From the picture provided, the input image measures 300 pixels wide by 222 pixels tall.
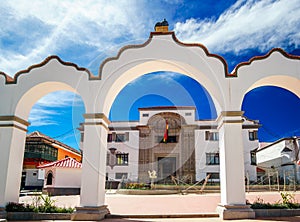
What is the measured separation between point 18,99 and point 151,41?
413 centimetres

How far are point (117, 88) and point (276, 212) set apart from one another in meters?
5.44

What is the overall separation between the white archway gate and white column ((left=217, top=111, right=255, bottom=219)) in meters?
0.02

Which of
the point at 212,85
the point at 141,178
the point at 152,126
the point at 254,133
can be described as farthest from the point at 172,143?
the point at 212,85

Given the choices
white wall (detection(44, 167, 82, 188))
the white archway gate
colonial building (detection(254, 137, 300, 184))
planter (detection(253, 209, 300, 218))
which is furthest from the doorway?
planter (detection(253, 209, 300, 218))

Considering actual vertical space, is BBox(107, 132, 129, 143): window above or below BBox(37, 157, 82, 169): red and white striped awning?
above

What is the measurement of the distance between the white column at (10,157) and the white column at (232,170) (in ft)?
18.4

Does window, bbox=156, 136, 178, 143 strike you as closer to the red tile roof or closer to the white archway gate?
the red tile roof

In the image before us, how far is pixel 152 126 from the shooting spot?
85.2ft

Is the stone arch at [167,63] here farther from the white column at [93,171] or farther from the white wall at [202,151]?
the white wall at [202,151]

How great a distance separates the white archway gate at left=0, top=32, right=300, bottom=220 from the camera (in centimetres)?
722

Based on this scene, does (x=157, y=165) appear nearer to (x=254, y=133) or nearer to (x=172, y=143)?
(x=172, y=143)

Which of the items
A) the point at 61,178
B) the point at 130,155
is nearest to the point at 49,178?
the point at 61,178

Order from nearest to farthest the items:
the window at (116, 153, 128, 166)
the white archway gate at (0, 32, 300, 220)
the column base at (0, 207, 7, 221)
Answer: the column base at (0, 207, 7, 221), the white archway gate at (0, 32, 300, 220), the window at (116, 153, 128, 166)

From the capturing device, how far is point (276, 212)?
7.02 m
